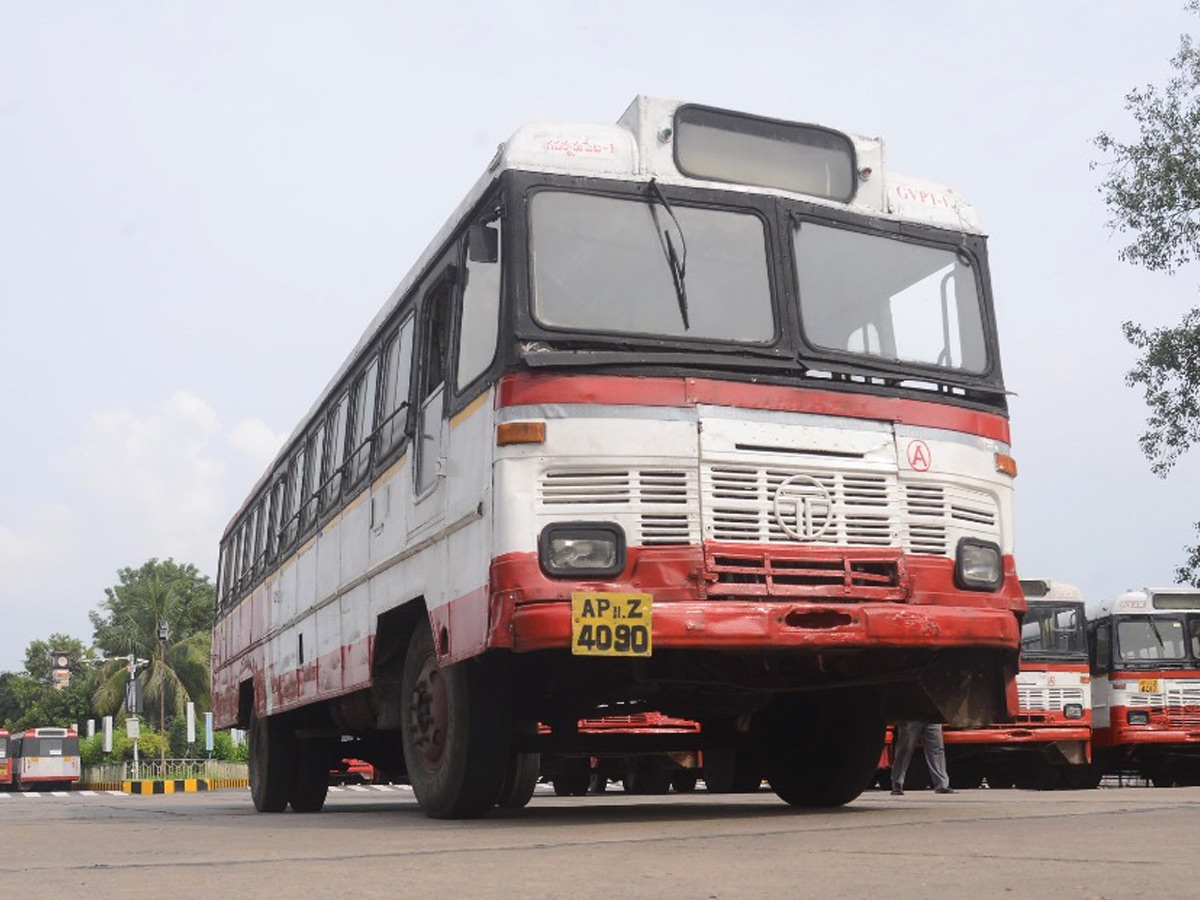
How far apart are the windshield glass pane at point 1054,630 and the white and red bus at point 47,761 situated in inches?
1708

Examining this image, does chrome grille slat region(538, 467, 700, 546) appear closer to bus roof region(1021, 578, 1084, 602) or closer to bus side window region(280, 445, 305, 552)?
bus side window region(280, 445, 305, 552)

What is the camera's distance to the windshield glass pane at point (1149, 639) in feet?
76.7

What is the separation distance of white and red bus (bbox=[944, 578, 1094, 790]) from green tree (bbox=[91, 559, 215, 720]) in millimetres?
45342

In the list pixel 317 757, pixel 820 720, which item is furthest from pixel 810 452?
pixel 317 757

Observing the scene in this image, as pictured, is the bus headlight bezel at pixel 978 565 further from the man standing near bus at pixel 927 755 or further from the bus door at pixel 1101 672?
the bus door at pixel 1101 672

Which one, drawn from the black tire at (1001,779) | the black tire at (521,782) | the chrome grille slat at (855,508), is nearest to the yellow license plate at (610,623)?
the chrome grille slat at (855,508)

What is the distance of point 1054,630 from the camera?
74.7 feet

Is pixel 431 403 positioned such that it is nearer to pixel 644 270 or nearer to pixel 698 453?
pixel 644 270

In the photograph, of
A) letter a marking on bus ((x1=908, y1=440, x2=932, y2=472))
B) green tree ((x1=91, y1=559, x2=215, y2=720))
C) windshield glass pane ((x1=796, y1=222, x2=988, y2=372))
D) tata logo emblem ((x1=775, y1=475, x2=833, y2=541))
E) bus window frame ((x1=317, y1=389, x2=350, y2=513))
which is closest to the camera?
tata logo emblem ((x1=775, y1=475, x2=833, y2=541))

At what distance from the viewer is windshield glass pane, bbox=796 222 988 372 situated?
862cm

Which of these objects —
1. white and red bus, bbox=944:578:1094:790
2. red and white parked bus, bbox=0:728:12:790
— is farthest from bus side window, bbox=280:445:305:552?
red and white parked bus, bbox=0:728:12:790

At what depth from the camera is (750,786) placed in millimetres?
11367

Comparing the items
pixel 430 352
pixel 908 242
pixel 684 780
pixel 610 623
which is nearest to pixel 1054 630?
pixel 684 780

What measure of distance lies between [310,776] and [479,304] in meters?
7.06
